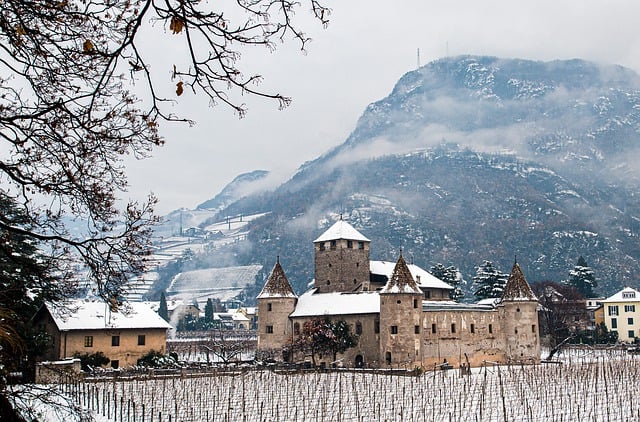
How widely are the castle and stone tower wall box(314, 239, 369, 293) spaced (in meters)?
0.09

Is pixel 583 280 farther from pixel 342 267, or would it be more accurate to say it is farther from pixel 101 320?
pixel 101 320

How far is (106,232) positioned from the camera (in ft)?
33.8

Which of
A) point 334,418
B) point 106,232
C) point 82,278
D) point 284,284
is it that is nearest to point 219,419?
point 334,418

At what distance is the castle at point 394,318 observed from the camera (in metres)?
54.1

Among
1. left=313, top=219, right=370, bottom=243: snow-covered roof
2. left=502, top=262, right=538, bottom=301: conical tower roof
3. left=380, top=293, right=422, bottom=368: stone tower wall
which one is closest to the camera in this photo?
left=380, top=293, right=422, bottom=368: stone tower wall

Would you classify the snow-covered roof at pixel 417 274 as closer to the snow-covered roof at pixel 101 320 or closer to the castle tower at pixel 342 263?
the castle tower at pixel 342 263

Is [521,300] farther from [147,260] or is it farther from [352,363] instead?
[147,260]

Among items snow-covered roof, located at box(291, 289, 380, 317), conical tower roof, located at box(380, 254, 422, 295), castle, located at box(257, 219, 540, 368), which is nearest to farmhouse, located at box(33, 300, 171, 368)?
castle, located at box(257, 219, 540, 368)

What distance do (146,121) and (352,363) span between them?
48269 mm

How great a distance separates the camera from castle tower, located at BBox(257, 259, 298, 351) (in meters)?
60.9

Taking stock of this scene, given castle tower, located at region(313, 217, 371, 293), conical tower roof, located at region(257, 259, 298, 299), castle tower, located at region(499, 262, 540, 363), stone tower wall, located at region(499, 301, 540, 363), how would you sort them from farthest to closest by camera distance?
castle tower, located at region(313, 217, 371, 293) < conical tower roof, located at region(257, 259, 298, 299) < castle tower, located at region(499, 262, 540, 363) < stone tower wall, located at region(499, 301, 540, 363)

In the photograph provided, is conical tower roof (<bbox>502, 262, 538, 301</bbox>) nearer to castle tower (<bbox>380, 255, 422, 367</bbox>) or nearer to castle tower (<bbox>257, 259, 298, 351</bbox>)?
castle tower (<bbox>380, 255, 422, 367</bbox>)

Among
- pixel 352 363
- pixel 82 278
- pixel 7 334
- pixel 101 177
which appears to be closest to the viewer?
pixel 7 334

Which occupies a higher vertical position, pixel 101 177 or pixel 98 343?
pixel 101 177
